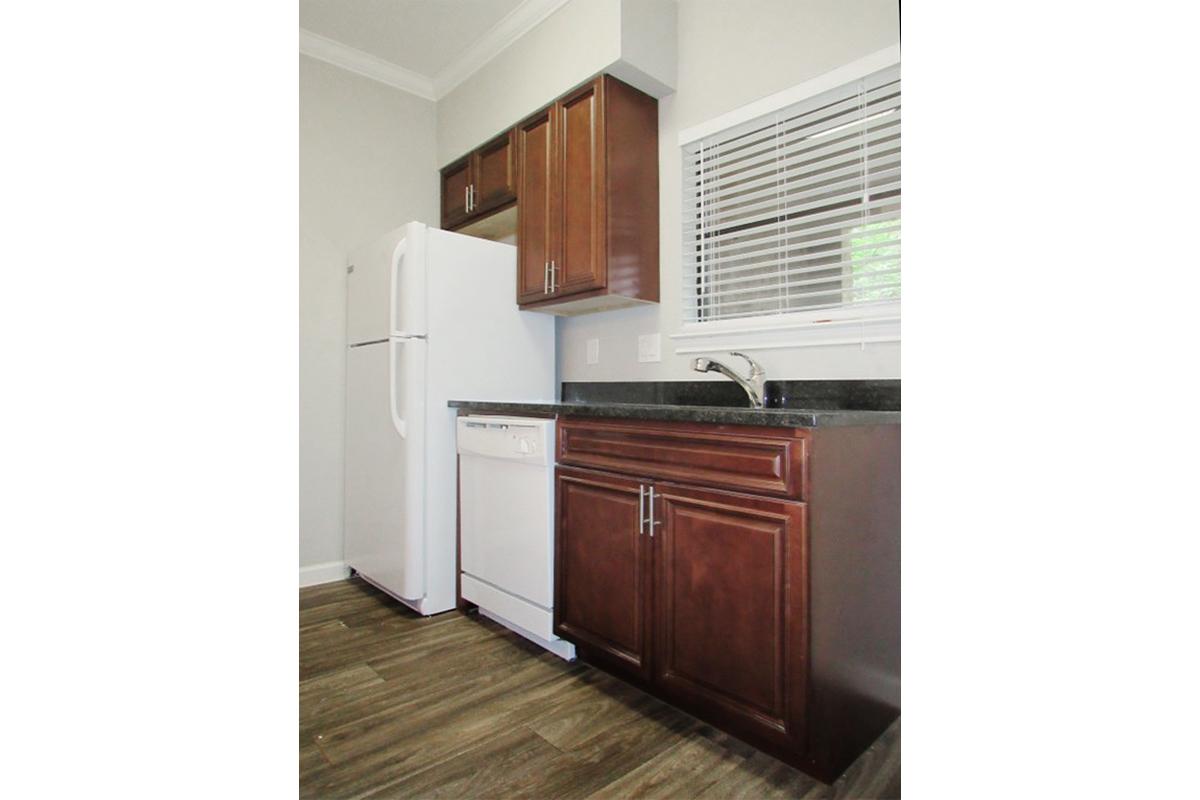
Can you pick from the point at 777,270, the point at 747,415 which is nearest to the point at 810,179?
the point at 777,270

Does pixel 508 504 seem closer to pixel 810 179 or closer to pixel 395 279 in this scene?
pixel 395 279

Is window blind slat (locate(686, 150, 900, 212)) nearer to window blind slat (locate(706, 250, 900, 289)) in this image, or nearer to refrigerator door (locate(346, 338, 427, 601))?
window blind slat (locate(706, 250, 900, 289))

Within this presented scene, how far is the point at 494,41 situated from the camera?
295cm

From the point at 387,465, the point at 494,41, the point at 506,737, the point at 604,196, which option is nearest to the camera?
the point at 506,737

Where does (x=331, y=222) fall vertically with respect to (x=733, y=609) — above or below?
above

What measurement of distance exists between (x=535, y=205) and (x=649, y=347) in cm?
82

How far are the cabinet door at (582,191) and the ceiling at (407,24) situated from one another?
2.23 ft

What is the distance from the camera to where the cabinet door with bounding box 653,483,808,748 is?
140 cm

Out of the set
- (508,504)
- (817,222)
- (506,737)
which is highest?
(817,222)

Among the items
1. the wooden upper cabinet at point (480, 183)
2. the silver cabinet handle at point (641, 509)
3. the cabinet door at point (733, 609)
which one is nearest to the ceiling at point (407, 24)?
the wooden upper cabinet at point (480, 183)
